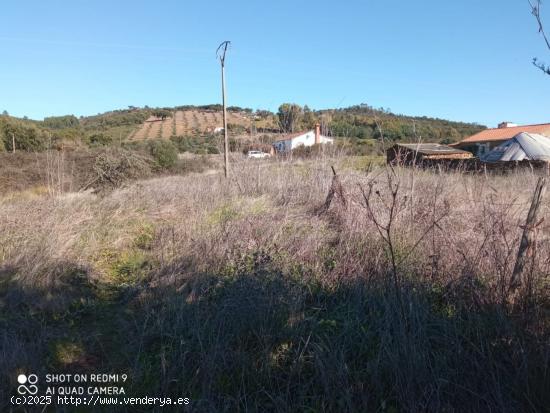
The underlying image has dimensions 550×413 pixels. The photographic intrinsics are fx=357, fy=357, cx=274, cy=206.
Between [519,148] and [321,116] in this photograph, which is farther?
[519,148]

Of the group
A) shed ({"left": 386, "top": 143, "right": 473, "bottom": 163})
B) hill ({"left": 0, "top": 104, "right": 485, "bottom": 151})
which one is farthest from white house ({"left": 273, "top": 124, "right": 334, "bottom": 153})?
shed ({"left": 386, "top": 143, "right": 473, "bottom": 163})

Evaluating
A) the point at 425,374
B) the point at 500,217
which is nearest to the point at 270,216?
the point at 500,217

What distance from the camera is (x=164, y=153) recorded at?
25.0m

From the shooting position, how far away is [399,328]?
8.05ft

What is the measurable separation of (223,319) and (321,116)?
734 centimetres

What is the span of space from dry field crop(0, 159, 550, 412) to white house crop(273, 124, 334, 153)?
4890 mm

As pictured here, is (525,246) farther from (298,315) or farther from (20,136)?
(20,136)

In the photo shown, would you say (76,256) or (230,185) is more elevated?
(230,185)

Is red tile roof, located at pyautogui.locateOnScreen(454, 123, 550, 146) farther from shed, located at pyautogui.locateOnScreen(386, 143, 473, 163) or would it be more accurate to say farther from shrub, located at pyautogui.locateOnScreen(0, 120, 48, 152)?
shrub, located at pyautogui.locateOnScreen(0, 120, 48, 152)

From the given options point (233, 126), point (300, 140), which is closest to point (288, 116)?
point (300, 140)

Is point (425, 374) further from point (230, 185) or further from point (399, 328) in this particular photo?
point (230, 185)

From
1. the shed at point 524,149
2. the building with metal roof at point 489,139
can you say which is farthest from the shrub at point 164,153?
the building with metal roof at point 489,139

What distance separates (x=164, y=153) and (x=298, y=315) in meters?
24.1

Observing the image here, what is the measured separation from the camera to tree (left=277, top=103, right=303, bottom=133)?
10234 mm
